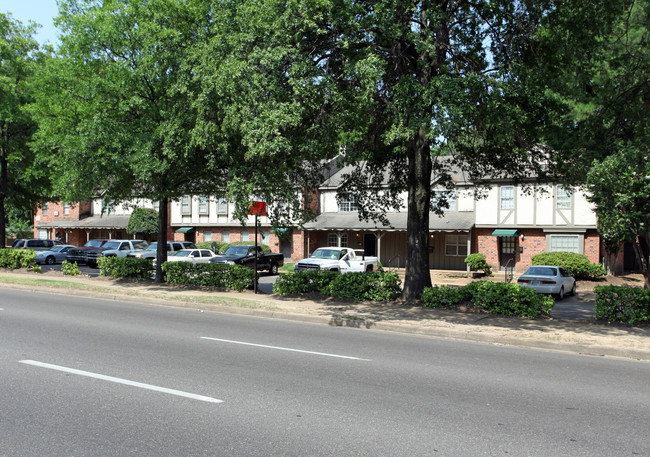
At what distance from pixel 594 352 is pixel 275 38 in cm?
931

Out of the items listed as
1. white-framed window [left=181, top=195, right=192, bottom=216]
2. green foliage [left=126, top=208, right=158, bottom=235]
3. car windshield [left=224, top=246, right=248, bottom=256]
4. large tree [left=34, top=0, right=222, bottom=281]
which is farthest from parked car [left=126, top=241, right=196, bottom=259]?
large tree [left=34, top=0, right=222, bottom=281]

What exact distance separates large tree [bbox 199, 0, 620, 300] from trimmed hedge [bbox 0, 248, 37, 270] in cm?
1661

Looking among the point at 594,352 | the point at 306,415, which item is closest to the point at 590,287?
the point at 594,352

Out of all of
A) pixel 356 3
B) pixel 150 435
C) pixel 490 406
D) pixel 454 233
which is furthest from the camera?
pixel 454 233

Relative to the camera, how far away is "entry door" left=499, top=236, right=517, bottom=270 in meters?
31.5

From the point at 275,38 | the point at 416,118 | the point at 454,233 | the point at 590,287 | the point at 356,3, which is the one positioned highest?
the point at 356,3

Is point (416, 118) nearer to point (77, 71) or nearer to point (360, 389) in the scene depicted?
point (360, 389)

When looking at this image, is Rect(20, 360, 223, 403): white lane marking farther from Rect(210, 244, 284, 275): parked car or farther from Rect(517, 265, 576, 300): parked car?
Rect(210, 244, 284, 275): parked car

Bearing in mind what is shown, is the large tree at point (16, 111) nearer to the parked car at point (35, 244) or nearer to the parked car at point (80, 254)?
the parked car at point (80, 254)

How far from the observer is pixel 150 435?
4621 millimetres

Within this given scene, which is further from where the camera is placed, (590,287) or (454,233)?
(454,233)

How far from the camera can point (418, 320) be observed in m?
12.0

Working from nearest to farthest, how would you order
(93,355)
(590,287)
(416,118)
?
(93,355), (416,118), (590,287)

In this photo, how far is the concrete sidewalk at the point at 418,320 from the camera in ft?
32.2
